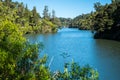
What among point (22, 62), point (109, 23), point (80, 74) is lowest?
point (109, 23)

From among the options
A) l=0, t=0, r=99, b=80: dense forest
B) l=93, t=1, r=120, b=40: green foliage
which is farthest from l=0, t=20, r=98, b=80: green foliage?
l=93, t=1, r=120, b=40: green foliage

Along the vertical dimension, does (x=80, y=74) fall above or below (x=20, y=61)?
below

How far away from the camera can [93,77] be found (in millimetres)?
15992

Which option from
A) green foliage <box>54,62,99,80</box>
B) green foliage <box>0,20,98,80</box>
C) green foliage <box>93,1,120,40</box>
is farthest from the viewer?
green foliage <box>93,1,120,40</box>

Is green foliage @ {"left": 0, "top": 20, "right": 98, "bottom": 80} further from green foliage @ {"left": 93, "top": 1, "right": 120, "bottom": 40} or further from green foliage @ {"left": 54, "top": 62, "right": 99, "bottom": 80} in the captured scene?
green foliage @ {"left": 93, "top": 1, "right": 120, "bottom": 40}

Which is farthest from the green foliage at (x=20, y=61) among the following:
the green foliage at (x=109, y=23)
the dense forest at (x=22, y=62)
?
the green foliage at (x=109, y=23)

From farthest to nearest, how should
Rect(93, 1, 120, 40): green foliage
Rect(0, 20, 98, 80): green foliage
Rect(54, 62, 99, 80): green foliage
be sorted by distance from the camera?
Rect(93, 1, 120, 40): green foliage
Rect(54, 62, 99, 80): green foliage
Rect(0, 20, 98, 80): green foliage

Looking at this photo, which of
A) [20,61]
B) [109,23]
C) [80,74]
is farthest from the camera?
[109,23]

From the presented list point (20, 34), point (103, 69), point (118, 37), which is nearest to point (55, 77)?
point (20, 34)

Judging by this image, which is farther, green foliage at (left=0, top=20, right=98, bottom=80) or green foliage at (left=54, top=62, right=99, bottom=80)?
green foliage at (left=54, top=62, right=99, bottom=80)

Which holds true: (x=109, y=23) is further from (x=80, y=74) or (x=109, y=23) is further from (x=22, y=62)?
(x=22, y=62)

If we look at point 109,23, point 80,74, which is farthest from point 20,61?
point 109,23

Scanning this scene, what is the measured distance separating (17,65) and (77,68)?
316 centimetres

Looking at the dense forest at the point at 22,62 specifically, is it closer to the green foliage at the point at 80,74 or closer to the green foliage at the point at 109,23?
the green foliage at the point at 80,74
